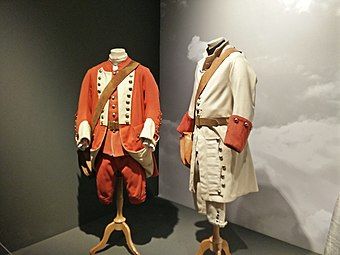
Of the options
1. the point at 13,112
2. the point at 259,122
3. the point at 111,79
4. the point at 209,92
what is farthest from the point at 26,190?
the point at 259,122

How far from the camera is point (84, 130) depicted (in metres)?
2.41

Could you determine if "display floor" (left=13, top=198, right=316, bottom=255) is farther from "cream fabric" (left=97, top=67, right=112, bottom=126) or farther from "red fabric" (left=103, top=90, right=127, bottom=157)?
"cream fabric" (left=97, top=67, right=112, bottom=126)

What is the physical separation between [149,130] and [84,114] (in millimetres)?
450

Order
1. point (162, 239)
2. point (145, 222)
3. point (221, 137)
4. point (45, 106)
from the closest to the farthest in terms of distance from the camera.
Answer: point (221, 137) → point (45, 106) → point (162, 239) → point (145, 222)

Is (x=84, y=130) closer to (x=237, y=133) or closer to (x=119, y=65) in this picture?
(x=119, y=65)

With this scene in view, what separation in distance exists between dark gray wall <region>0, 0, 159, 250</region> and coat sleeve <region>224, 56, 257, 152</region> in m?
1.37

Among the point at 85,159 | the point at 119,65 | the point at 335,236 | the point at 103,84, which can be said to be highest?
the point at 119,65

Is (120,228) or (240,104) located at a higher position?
(240,104)

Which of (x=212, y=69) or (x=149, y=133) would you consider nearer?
(x=212, y=69)

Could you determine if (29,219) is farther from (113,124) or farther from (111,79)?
(111,79)

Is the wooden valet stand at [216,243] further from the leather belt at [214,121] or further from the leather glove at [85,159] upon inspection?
the leather glove at [85,159]

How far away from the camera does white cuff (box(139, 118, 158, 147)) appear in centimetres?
234

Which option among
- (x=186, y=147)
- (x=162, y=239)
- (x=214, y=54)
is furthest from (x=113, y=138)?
(x=162, y=239)

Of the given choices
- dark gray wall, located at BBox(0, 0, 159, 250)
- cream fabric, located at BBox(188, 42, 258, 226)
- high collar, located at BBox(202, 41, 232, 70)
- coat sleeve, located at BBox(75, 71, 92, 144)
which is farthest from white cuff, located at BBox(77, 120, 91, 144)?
high collar, located at BBox(202, 41, 232, 70)
